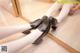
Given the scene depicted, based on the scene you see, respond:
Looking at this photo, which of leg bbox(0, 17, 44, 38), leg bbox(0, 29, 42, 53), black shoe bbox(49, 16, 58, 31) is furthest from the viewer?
black shoe bbox(49, 16, 58, 31)

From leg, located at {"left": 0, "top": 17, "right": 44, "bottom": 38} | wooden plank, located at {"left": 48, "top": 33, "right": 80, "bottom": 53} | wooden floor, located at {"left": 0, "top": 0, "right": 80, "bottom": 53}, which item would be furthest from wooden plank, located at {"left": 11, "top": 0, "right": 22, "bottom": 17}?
wooden plank, located at {"left": 48, "top": 33, "right": 80, "bottom": 53}

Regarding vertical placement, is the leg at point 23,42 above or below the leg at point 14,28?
below

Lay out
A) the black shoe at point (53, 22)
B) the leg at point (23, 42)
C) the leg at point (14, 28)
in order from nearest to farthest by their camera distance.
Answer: the leg at point (23, 42)
the leg at point (14, 28)
the black shoe at point (53, 22)

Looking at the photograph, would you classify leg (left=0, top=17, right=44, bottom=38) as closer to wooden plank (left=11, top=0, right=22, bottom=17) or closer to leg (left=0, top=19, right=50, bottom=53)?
leg (left=0, top=19, right=50, bottom=53)

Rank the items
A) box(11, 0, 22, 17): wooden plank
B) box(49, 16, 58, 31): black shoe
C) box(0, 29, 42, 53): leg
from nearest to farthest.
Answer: box(0, 29, 42, 53): leg, box(49, 16, 58, 31): black shoe, box(11, 0, 22, 17): wooden plank

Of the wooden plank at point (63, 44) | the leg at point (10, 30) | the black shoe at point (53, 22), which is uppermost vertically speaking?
the black shoe at point (53, 22)

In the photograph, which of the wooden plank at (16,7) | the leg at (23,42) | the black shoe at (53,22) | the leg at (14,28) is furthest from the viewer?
the wooden plank at (16,7)

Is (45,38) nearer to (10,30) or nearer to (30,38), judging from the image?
(30,38)

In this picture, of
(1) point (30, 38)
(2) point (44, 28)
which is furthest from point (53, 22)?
(1) point (30, 38)

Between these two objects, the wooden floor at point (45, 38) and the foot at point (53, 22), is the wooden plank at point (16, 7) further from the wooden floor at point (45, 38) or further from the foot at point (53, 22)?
the foot at point (53, 22)

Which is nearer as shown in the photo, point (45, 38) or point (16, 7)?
point (45, 38)

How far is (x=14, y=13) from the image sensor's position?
1235 millimetres

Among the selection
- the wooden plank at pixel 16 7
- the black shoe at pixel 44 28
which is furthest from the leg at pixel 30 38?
the wooden plank at pixel 16 7

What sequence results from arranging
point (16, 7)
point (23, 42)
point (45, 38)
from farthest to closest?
1. point (16, 7)
2. point (45, 38)
3. point (23, 42)
